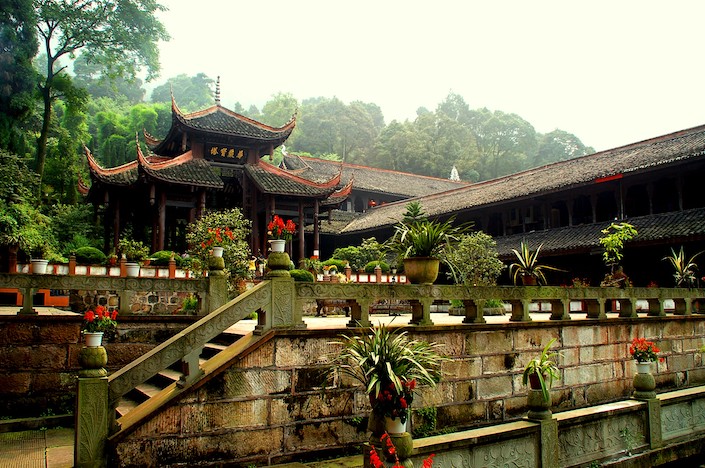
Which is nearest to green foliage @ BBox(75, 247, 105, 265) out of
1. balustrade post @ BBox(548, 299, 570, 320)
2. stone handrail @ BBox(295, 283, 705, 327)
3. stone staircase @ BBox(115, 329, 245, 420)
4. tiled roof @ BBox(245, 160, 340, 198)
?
tiled roof @ BBox(245, 160, 340, 198)

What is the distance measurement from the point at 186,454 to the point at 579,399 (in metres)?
6.85

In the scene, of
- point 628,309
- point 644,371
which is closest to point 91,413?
point 644,371

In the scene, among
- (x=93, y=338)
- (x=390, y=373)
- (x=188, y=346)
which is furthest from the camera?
(x=188, y=346)

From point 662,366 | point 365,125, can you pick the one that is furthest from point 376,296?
point 365,125

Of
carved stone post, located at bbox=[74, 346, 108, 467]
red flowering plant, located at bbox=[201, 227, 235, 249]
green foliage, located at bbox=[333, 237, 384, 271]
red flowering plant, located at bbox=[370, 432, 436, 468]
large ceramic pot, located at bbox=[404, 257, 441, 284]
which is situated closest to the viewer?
red flowering plant, located at bbox=[370, 432, 436, 468]

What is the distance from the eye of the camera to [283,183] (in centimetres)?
2211

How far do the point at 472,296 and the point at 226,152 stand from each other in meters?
17.0

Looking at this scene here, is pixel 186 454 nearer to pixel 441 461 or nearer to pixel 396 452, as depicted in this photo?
pixel 396 452

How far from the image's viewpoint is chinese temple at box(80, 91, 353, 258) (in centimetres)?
2044

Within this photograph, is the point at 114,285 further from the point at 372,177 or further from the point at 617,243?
the point at 372,177

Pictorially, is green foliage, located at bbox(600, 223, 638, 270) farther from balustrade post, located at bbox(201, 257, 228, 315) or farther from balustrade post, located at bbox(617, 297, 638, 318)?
balustrade post, located at bbox(201, 257, 228, 315)

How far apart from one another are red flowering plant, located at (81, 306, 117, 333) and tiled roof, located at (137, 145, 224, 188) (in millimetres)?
11913

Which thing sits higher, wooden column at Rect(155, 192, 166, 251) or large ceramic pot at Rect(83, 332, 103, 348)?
wooden column at Rect(155, 192, 166, 251)

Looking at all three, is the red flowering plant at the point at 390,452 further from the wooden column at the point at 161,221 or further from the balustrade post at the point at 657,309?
→ the wooden column at the point at 161,221
